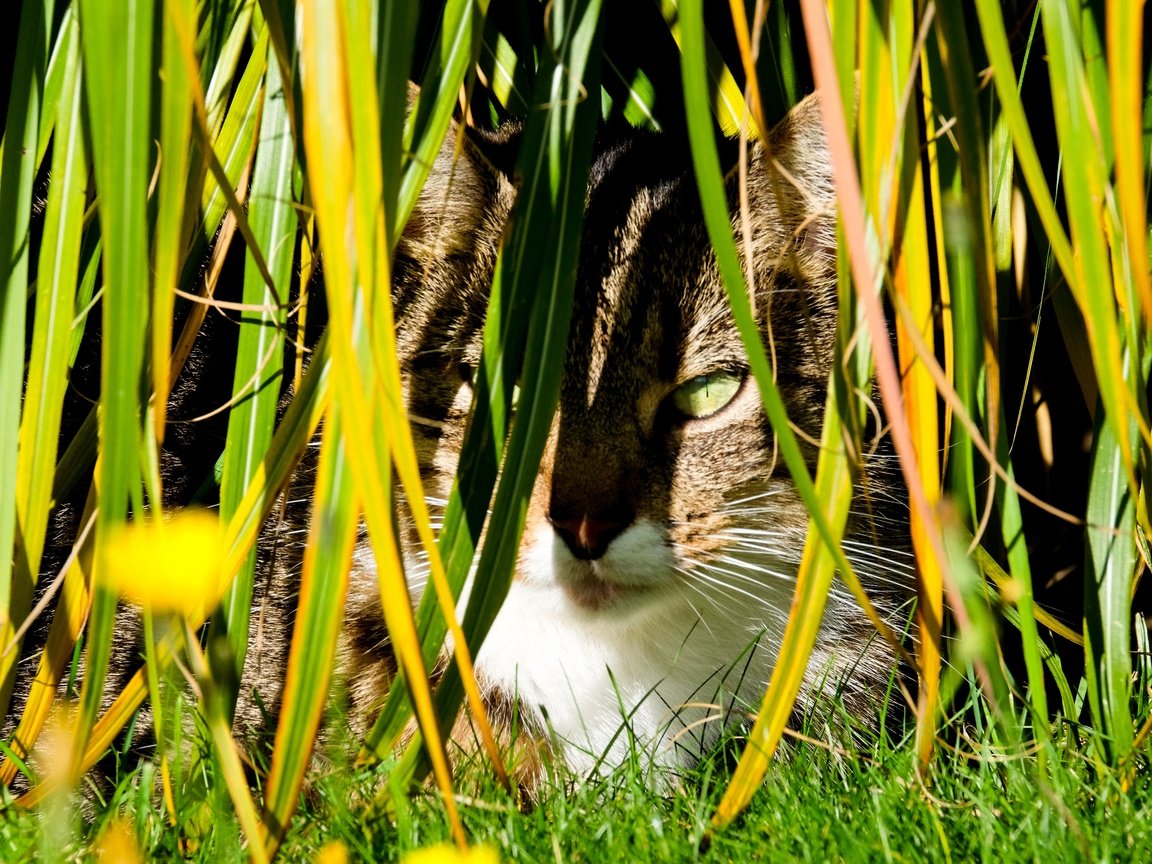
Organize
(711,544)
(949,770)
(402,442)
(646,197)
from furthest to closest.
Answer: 1. (646,197)
2. (711,544)
3. (949,770)
4. (402,442)

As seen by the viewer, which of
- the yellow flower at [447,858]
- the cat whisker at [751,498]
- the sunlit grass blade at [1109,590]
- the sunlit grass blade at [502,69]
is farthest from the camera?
the sunlit grass blade at [502,69]

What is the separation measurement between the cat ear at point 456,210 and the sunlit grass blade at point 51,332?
1.50 feet

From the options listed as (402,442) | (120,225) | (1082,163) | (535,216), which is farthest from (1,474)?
(1082,163)

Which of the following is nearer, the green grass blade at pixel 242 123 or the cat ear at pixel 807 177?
the green grass blade at pixel 242 123

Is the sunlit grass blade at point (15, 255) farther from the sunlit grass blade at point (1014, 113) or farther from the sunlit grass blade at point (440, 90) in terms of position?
the sunlit grass blade at point (1014, 113)

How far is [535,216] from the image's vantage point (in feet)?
3.61

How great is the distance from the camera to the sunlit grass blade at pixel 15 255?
3.73 ft

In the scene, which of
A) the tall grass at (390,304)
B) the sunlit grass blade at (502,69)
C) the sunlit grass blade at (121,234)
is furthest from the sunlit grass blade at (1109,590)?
the sunlit grass blade at (121,234)

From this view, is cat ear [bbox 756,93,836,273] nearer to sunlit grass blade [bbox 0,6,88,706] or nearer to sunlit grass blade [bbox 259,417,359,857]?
sunlit grass blade [bbox 259,417,359,857]

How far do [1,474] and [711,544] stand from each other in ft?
2.73

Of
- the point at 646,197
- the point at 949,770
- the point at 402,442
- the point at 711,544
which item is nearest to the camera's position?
the point at 402,442

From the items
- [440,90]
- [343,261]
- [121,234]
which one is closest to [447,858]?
[343,261]

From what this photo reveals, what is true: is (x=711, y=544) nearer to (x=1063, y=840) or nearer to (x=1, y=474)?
(x=1063, y=840)

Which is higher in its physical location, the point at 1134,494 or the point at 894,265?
the point at 894,265
